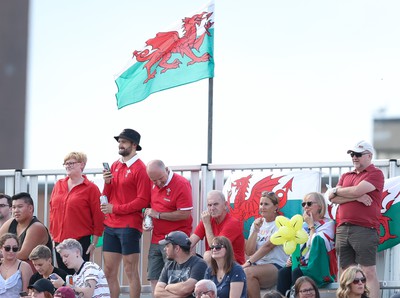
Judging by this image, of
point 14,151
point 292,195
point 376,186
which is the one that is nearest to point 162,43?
point 292,195

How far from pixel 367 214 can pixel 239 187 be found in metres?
2.03

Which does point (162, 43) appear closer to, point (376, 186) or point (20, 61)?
point (376, 186)

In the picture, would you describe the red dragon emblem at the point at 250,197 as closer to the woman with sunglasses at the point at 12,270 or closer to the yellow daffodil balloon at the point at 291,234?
the yellow daffodil balloon at the point at 291,234

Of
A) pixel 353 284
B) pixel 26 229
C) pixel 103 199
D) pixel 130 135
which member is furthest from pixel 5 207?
pixel 353 284

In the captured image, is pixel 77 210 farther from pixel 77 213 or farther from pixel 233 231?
pixel 233 231

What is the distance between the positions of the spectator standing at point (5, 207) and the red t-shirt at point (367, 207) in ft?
14.0

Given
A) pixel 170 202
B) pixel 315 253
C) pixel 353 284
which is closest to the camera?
pixel 353 284

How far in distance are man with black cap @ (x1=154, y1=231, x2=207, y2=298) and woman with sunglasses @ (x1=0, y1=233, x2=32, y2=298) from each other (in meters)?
1.65

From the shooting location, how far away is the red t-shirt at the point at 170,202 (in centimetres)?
1363

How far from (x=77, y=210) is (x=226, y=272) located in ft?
7.65

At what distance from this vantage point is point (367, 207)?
12547 millimetres

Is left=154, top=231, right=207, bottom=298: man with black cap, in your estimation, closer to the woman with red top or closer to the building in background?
the woman with red top

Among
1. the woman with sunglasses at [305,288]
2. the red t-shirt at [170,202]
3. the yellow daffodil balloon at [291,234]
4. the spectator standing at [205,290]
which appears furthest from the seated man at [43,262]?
the woman with sunglasses at [305,288]

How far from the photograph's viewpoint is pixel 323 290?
13.3 meters
